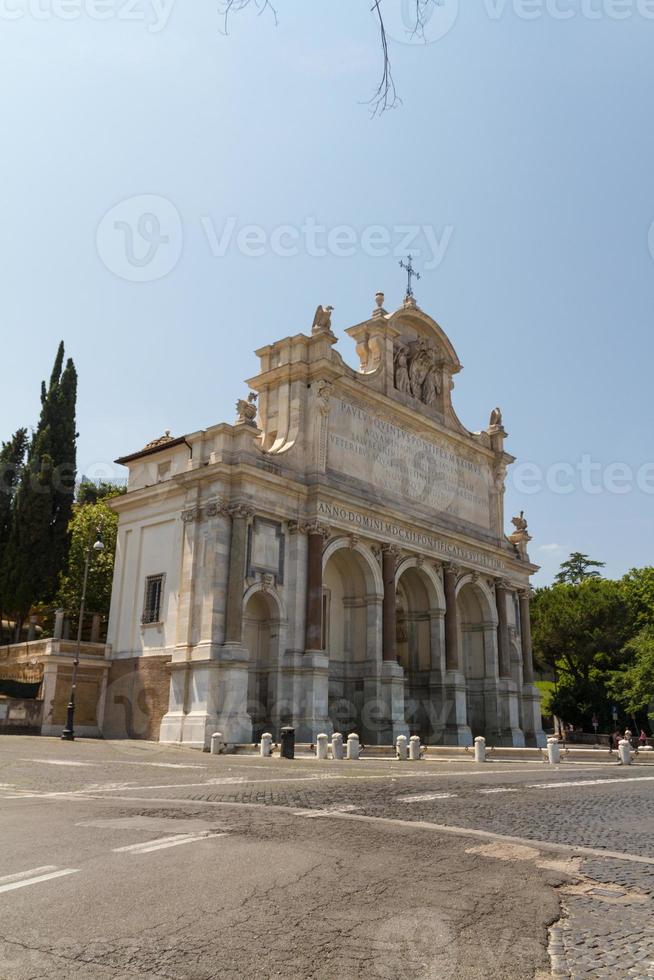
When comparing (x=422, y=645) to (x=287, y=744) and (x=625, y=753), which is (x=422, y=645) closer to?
(x=625, y=753)

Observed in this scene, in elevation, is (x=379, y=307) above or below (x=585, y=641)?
above

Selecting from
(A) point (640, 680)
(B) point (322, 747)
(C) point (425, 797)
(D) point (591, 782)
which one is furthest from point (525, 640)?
(C) point (425, 797)

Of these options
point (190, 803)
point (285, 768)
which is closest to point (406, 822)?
point (190, 803)

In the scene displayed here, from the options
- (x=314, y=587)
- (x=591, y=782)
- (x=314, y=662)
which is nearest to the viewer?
(x=591, y=782)

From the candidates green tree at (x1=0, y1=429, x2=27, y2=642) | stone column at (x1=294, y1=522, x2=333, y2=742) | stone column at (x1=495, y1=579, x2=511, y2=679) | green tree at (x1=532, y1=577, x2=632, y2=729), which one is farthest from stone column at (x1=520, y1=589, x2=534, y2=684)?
green tree at (x1=0, y1=429, x2=27, y2=642)

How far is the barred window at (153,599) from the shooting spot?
109ft

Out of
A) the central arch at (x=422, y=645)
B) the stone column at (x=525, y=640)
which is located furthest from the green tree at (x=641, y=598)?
the central arch at (x=422, y=645)

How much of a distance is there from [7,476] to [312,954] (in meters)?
44.0

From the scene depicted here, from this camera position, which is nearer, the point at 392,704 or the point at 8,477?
the point at 392,704

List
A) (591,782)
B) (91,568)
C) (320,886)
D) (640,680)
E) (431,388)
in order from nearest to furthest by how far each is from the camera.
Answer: (320,886) < (591,782) < (431,388) < (640,680) < (91,568)

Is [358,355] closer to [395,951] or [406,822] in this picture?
[406,822]

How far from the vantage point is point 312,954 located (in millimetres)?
4750

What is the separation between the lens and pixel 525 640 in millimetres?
46562

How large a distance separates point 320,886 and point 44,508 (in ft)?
119
